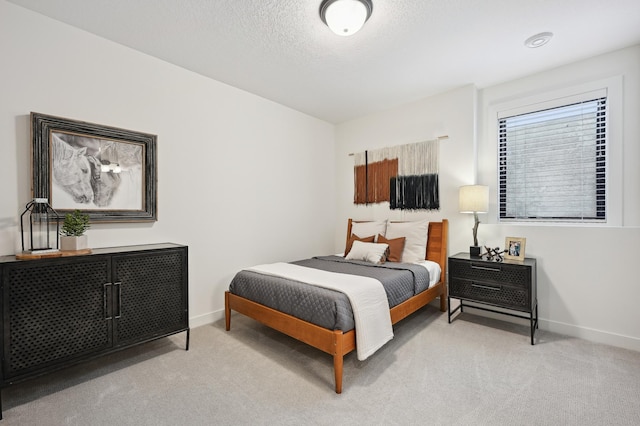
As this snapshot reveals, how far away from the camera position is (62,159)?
7.36ft

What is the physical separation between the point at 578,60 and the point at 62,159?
4.63m

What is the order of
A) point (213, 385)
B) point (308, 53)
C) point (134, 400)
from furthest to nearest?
point (308, 53) → point (213, 385) → point (134, 400)

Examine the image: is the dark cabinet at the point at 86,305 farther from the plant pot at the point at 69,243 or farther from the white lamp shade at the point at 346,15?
the white lamp shade at the point at 346,15

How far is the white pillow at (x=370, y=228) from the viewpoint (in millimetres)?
3779

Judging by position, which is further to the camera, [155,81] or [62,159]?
[155,81]

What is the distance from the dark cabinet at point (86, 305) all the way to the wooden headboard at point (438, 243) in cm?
272

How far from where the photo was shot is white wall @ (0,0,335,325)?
2092 mm

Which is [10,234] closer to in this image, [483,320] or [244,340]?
[244,340]

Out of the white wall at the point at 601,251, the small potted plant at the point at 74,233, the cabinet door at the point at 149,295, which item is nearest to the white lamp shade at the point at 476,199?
the white wall at the point at 601,251

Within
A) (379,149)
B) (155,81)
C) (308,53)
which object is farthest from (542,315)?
(155,81)

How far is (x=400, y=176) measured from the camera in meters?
3.95

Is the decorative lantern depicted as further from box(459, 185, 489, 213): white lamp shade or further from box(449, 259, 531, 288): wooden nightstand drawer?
box(459, 185, 489, 213): white lamp shade

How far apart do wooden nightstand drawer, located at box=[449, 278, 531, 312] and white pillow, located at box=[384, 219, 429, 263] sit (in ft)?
1.56

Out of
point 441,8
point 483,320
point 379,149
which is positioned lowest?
point 483,320
